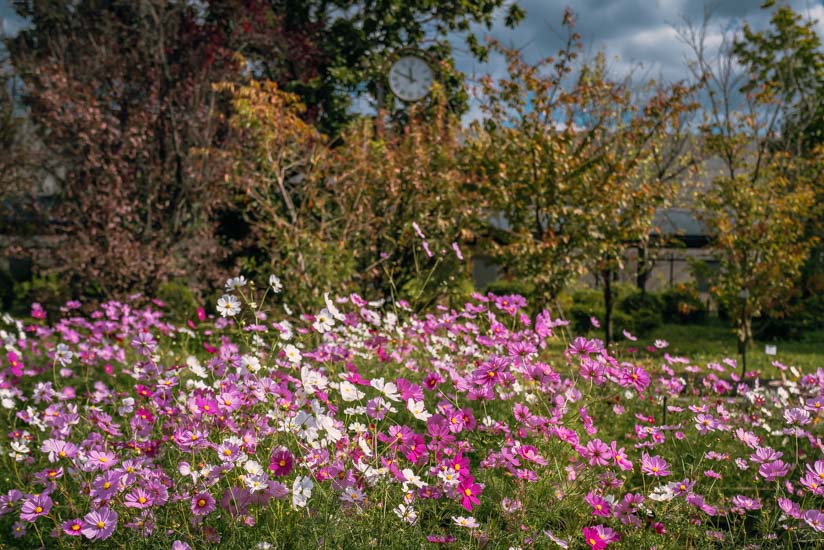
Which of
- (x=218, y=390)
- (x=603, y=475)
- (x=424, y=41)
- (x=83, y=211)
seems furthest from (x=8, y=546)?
(x=424, y=41)

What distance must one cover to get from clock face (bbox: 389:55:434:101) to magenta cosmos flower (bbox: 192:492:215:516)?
45.0 ft

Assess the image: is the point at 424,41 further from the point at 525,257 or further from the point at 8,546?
the point at 8,546

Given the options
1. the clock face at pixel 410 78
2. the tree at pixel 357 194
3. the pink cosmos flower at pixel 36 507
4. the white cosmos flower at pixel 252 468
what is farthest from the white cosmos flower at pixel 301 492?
the clock face at pixel 410 78

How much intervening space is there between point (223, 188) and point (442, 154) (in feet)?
9.97

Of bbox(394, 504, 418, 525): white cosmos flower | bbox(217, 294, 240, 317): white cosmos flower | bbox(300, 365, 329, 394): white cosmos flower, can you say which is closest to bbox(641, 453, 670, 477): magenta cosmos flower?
bbox(394, 504, 418, 525): white cosmos flower

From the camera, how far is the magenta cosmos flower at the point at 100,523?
2.16 m

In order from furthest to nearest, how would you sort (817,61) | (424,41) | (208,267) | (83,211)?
(817,61) → (424,41) → (208,267) → (83,211)

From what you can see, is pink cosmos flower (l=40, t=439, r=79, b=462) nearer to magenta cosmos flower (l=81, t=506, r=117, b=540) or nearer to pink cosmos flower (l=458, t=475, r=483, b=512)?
magenta cosmos flower (l=81, t=506, r=117, b=540)

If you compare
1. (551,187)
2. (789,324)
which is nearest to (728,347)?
(789,324)

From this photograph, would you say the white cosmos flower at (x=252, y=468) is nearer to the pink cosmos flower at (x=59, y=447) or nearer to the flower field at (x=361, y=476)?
the flower field at (x=361, y=476)

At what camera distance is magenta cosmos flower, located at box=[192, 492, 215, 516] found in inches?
90.4

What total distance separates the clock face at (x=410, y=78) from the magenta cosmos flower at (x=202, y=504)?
1370 cm

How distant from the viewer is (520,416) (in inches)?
118

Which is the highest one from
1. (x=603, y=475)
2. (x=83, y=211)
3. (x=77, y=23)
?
(x=77, y=23)
